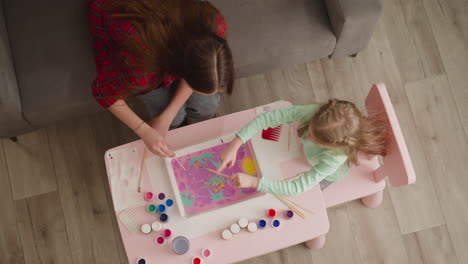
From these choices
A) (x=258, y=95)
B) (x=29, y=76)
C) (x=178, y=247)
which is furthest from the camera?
(x=258, y=95)

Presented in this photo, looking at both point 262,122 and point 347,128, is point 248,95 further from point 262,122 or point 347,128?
point 347,128

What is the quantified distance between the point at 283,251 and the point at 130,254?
2.42ft

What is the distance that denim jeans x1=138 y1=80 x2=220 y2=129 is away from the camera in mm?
1467

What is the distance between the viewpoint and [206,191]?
4.23 feet

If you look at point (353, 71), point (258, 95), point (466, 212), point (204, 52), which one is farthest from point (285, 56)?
point (466, 212)

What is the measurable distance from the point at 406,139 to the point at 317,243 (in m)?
0.66

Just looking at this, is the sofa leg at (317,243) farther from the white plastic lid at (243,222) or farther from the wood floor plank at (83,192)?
the wood floor plank at (83,192)

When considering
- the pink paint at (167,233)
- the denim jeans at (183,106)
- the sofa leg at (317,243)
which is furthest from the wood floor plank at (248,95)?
the pink paint at (167,233)

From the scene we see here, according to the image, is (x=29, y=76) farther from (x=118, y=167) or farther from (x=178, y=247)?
(x=178, y=247)

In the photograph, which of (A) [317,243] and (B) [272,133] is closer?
(B) [272,133]

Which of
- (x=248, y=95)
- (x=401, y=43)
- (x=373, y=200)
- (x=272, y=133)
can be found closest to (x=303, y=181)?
(x=272, y=133)

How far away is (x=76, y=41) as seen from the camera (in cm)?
150

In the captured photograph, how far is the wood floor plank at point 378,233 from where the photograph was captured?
1.70 m

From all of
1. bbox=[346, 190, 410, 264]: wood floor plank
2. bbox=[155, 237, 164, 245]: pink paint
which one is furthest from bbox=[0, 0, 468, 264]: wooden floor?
bbox=[155, 237, 164, 245]: pink paint
